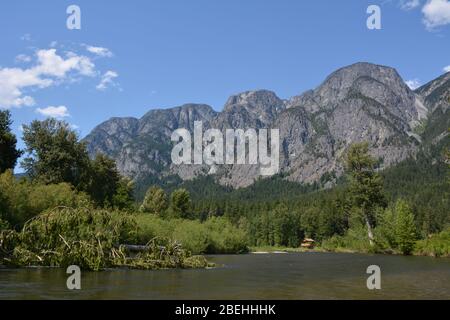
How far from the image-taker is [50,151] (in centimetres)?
6706

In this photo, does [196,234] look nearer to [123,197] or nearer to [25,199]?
[123,197]

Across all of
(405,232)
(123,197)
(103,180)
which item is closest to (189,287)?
(103,180)

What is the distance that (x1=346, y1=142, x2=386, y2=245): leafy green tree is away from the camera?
96.2 meters

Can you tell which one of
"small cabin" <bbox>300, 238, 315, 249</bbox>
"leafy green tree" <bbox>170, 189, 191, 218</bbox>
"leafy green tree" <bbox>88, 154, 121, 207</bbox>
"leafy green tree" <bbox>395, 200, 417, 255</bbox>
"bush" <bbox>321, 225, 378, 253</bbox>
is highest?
"leafy green tree" <bbox>88, 154, 121, 207</bbox>

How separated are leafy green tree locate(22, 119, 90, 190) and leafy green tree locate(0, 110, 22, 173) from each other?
3088mm

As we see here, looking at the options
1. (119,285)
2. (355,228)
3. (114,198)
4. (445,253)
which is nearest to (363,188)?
(355,228)

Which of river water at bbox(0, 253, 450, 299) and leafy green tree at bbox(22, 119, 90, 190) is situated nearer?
river water at bbox(0, 253, 450, 299)

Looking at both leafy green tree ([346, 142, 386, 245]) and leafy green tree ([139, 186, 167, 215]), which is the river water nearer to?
leafy green tree ([346, 142, 386, 245])

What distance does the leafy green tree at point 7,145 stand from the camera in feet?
204

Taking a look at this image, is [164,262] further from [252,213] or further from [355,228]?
[252,213]

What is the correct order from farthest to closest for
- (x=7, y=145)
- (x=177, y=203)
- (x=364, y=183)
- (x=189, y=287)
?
(x=177, y=203)
(x=364, y=183)
(x=7, y=145)
(x=189, y=287)

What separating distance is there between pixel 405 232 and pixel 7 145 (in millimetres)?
65322

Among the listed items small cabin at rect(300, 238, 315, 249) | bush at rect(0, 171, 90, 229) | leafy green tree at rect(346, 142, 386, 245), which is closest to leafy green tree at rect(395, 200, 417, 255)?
leafy green tree at rect(346, 142, 386, 245)
